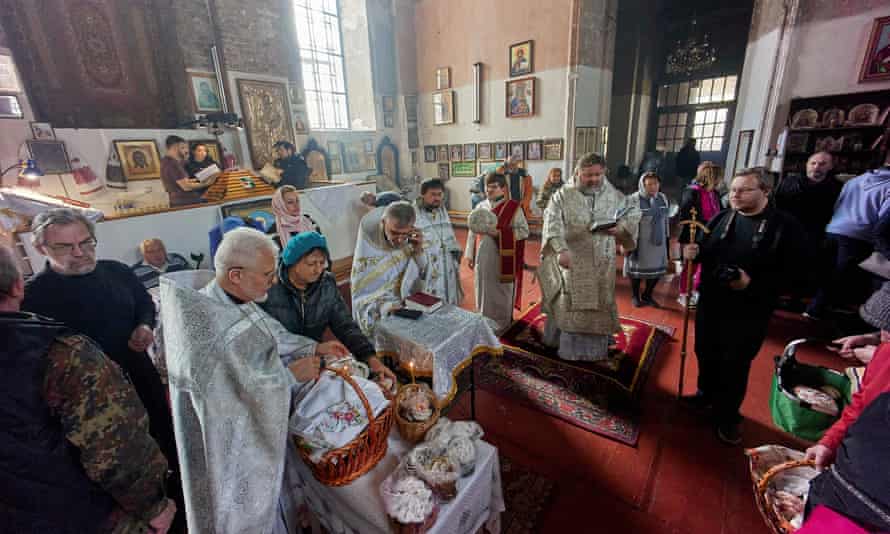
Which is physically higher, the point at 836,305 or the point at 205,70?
the point at 205,70

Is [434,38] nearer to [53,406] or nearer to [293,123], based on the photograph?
[293,123]

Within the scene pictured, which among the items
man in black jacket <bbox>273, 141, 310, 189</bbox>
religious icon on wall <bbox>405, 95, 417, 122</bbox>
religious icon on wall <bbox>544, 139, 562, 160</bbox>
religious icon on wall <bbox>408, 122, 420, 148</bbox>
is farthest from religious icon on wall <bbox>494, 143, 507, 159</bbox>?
man in black jacket <bbox>273, 141, 310, 189</bbox>

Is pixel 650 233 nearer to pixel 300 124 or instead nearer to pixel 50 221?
pixel 50 221

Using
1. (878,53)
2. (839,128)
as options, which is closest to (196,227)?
(839,128)

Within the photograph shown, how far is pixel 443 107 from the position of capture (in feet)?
37.3

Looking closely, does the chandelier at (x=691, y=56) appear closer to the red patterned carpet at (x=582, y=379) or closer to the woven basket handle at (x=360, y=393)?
the red patterned carpet at (x=582, y=379)

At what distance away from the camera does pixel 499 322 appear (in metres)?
4.87

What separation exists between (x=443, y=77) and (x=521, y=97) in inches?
107

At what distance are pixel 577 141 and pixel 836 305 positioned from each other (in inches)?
230

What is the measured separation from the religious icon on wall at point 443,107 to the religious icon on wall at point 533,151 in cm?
265

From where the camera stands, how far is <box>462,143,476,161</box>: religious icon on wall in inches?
436

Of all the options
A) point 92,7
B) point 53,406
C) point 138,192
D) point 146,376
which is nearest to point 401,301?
point 146,376

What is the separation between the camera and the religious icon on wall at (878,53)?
5.45 m

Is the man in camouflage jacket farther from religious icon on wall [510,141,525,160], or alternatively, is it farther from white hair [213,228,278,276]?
religious icon on wall [510,141,525,160]
